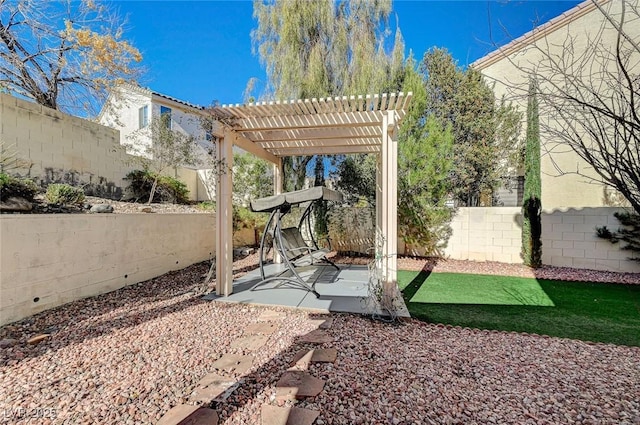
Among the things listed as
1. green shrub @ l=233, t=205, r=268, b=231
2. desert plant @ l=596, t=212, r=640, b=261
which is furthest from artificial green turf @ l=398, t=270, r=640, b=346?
green shrub @ l=233, t=205, r=268, b=231

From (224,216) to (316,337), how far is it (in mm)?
2652

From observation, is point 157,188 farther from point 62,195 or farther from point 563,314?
point 563,314

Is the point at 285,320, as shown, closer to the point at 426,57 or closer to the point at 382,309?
the point at 382,309

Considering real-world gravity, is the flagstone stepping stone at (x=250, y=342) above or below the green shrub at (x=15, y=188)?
below

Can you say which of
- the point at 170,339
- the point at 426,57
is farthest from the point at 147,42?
the point at 426,57

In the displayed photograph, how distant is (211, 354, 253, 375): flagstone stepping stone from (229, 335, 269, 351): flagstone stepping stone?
189 millimetres

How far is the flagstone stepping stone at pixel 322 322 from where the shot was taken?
359cm

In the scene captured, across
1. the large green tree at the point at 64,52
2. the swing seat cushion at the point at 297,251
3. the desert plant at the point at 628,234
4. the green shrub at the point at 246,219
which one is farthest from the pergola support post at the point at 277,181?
the desert plant at the point at 628,234

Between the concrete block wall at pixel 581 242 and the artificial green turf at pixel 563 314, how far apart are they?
5.39 ft

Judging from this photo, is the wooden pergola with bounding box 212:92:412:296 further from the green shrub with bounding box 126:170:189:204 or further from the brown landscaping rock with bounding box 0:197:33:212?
the green shrub with bounding box 126:170:189:204

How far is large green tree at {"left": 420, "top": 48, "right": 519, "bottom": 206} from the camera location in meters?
9.55

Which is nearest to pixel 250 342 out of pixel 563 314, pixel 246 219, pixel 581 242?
pixel 563 314

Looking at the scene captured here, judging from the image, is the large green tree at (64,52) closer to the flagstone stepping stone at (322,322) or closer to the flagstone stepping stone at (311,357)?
the flagstone stepping stone at (322,322)

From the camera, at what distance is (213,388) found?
Result: 7.63 ft
